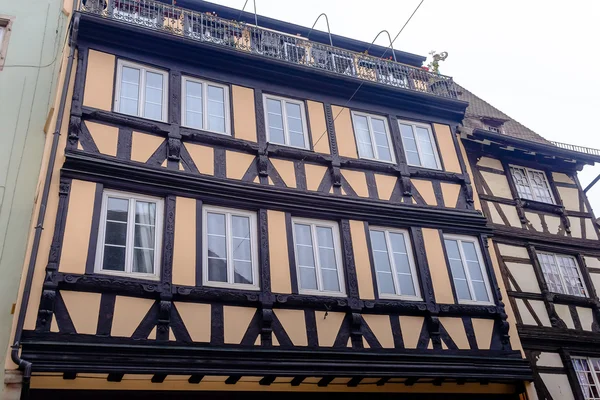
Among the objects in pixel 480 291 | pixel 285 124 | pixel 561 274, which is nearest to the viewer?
pixel 480 291

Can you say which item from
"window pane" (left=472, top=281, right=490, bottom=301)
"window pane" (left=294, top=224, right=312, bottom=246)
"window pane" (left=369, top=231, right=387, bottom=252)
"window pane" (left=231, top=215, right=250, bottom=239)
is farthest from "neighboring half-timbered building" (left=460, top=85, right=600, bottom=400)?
"window pane" (left=231, top=215, right=250, bottom=239)

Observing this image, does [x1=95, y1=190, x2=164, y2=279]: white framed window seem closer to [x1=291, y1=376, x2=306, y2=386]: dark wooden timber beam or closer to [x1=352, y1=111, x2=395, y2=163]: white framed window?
[x1=291, y1=376, x2=306, y2=386]: dark wooden timber beam

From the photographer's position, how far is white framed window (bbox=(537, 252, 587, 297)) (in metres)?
13.3

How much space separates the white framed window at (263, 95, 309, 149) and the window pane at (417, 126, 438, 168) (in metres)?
2.84

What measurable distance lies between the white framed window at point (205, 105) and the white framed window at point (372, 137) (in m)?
2.88

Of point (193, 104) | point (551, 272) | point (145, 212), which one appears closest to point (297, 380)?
point (145, 212)

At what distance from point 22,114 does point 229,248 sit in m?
4.45

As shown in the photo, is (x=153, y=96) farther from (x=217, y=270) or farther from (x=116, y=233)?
(x=217, y=270)

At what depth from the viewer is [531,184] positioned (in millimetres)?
14859

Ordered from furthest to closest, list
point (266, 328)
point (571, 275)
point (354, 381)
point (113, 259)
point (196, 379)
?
point (571, 275)
point (354, 381)
point (266, 328)
point (113, 259)
point (196, 379)

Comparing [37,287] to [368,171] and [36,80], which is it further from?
[368,171]

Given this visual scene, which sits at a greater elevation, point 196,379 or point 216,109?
point 216,109

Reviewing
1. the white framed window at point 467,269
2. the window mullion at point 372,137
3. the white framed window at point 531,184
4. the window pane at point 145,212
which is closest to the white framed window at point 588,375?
the white framed window at point 467,269

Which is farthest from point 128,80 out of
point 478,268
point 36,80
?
point 478,268
